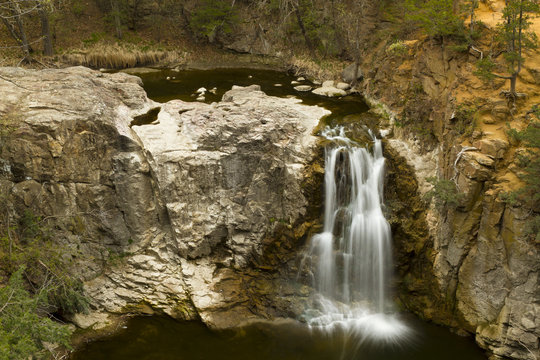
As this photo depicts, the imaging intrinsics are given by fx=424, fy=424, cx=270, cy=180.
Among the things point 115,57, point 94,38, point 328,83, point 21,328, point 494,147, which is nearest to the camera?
point 21,328

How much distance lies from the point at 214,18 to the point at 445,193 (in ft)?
65.3

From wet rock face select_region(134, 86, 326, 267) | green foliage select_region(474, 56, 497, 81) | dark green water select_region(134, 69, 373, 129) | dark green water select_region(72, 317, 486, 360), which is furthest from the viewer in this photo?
dark green water select_region(134, 69, 373, 129)

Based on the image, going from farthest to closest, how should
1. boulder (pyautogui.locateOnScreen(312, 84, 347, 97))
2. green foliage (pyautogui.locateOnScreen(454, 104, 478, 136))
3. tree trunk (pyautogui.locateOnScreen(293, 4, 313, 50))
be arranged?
tree trunk (pyautogui.locateOnScreen(293, 4, 313, 50))
boulder (pyautogui.locateOnScreen(312, 84, 347, 97))
green foliage (pyautogui.locateOnScreen(454, 104, 478, 136))

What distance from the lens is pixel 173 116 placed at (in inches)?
519

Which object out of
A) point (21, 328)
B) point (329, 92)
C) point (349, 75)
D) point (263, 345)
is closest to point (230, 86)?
point (329, 92)

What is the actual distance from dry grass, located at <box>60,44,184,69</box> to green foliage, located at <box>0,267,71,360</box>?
1740cm

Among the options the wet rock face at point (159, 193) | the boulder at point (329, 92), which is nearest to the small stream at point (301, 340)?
the wet rock face at point (159, 193)

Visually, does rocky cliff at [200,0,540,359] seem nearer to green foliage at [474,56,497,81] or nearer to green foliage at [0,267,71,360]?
green foliage at [474,56,497,81]

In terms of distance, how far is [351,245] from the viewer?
11.9m

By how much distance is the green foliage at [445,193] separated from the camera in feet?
33.4

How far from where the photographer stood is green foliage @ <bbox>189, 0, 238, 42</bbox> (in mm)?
24984

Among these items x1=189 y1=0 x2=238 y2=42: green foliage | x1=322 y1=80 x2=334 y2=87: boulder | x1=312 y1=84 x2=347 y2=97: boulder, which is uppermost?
x1=189 y1=0 x2=238 y2=42: green foliage

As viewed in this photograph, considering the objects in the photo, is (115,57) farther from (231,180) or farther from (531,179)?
(531,179)

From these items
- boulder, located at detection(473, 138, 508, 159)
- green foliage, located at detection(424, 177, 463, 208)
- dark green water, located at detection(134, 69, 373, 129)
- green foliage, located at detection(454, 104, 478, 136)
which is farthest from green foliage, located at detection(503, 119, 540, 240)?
dark green water, located at detection(134, 69, 373, 129)
